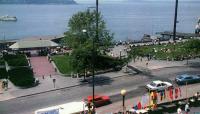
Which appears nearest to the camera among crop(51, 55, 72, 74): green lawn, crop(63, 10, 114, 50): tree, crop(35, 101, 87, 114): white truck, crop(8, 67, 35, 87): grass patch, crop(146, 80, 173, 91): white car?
crop(35, 101, 87, 114): white truck

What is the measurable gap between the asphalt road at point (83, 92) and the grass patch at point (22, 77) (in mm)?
4343

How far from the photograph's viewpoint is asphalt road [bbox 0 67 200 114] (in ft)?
135

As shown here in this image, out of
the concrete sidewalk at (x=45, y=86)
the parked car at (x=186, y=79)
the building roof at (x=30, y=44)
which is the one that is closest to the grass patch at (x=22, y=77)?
the concrete sidewalk at (x=45, y=86)

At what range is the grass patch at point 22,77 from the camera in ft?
160

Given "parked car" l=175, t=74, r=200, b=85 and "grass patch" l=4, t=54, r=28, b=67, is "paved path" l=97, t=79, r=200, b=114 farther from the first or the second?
"grass patch" l=4, t=54, r=28, b=67

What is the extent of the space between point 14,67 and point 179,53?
2865cm

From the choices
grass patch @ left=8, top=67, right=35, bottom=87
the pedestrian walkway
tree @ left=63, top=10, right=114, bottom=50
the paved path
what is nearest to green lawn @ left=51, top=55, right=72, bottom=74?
the pedestrian walkway

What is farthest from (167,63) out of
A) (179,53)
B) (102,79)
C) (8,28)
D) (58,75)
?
(8,28)

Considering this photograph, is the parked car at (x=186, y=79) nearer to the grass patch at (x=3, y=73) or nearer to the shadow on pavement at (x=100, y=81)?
the shadow on pavement at (x=100, y=81)

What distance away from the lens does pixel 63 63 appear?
6075 centimetres

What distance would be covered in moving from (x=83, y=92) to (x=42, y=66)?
51.1ft

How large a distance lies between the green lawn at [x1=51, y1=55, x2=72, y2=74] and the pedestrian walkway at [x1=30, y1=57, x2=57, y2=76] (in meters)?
1.17

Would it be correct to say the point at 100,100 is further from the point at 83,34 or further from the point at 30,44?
the point at 30,44

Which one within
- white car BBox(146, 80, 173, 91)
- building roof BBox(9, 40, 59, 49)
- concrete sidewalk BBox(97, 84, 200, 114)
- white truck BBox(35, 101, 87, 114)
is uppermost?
building roof BBox(9, 40, 59, 49)
